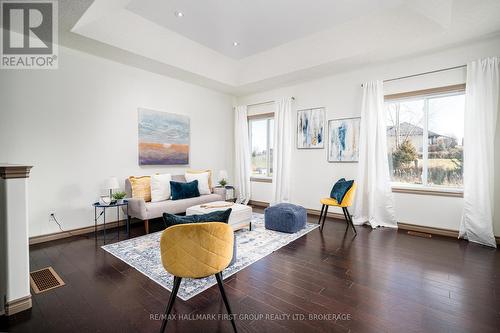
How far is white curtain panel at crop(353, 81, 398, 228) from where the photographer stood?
14.0 feet

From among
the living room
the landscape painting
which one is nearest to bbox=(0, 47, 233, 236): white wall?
the living room

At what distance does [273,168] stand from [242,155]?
104cm

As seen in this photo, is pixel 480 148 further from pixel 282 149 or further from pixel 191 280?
pixel 191 280

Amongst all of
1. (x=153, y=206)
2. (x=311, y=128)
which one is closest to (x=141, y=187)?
(x=153, y=206)

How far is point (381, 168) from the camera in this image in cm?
429

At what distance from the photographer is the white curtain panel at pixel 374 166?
14.0 ft

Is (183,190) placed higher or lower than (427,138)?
lower

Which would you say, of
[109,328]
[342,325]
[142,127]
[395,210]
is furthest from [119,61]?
[395,210]

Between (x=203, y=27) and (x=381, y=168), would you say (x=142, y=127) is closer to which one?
(x=203, y=27)

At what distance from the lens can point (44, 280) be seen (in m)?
2.41

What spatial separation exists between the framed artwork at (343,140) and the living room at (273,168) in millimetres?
28

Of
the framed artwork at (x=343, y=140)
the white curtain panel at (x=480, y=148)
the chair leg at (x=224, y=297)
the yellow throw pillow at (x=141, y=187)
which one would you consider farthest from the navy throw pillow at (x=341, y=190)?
the yellow throw pillow at (x=141, y=187)

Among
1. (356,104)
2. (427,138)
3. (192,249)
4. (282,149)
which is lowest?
(192,249)

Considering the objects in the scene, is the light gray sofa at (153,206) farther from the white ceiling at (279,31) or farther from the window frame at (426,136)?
the window frame at (426,136)
